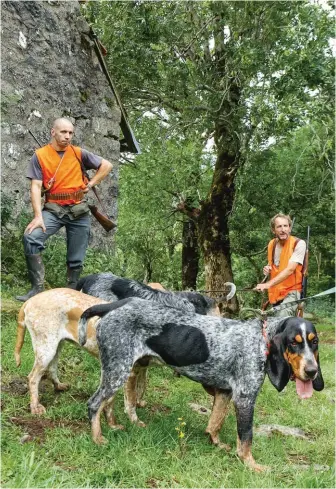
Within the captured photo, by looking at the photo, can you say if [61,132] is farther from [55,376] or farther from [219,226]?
[219,226]

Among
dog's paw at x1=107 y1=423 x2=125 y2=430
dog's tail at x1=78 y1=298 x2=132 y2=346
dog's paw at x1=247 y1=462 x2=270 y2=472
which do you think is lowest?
dog's paw at x1=247 y1=462 x2=270 y2=472

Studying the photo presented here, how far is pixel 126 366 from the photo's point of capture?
15.4 ft

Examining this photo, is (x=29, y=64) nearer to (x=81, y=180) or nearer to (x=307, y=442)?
(x=81, y=180)

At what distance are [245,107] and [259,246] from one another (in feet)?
29.2

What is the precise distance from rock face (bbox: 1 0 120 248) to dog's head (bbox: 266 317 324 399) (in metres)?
4.92

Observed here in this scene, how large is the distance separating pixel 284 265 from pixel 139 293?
2365 mm

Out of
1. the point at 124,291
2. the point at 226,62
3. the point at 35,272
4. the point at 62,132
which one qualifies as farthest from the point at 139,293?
the point at 226,62

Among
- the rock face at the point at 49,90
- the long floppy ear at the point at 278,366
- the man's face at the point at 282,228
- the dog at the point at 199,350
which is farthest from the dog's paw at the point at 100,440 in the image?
the rock face at the point at 49,90

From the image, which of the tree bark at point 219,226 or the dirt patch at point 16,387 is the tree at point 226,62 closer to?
the tree bark at point 219,226

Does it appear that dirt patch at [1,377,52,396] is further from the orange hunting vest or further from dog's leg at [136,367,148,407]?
the orange hunting vest

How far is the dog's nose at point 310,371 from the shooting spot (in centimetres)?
439

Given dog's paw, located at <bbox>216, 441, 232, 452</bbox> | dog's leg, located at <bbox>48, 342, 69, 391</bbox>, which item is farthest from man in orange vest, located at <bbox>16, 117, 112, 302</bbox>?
dog's paw, located at <bbox>216, 441, 232, 452</bbox>

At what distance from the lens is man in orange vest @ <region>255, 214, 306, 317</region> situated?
7.08 m

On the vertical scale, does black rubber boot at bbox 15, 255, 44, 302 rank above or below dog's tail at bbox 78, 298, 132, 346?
above
